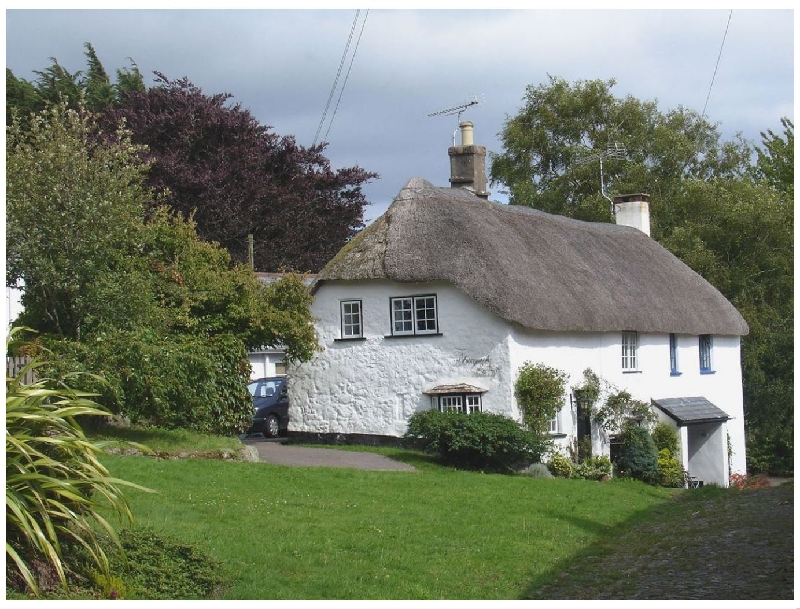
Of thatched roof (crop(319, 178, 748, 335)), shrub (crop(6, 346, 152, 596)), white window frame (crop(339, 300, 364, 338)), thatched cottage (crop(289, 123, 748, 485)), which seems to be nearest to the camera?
shrub (crop(6, 346, 152, 596))

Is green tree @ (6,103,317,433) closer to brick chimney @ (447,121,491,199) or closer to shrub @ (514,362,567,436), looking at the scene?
shrub @ (514,362,567,436)

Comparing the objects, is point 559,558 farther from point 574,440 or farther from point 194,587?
point 574,440

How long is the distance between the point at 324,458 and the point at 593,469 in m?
6.19

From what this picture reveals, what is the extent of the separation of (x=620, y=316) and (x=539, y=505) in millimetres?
10289

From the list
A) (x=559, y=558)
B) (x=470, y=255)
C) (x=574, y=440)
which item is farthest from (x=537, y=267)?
(x=559, y=558)

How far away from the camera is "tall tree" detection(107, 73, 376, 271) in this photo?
34656 millimetres

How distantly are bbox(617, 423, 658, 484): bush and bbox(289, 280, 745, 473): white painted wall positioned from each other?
673mm

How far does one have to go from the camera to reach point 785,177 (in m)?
41.1

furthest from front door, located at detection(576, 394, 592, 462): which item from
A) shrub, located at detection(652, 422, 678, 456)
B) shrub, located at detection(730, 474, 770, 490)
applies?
shrub, located at detection(730, 474, 770, 490)

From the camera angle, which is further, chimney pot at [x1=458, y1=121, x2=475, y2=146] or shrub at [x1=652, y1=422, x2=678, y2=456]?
chimney pot at [x1=458, y1=121, x2=475, y2=146]

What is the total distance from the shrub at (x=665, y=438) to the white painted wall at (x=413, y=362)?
1.10 metres

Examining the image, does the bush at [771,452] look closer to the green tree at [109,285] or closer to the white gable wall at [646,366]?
the white gable wall at [646,366]

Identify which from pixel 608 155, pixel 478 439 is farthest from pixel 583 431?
pixel 608 155
